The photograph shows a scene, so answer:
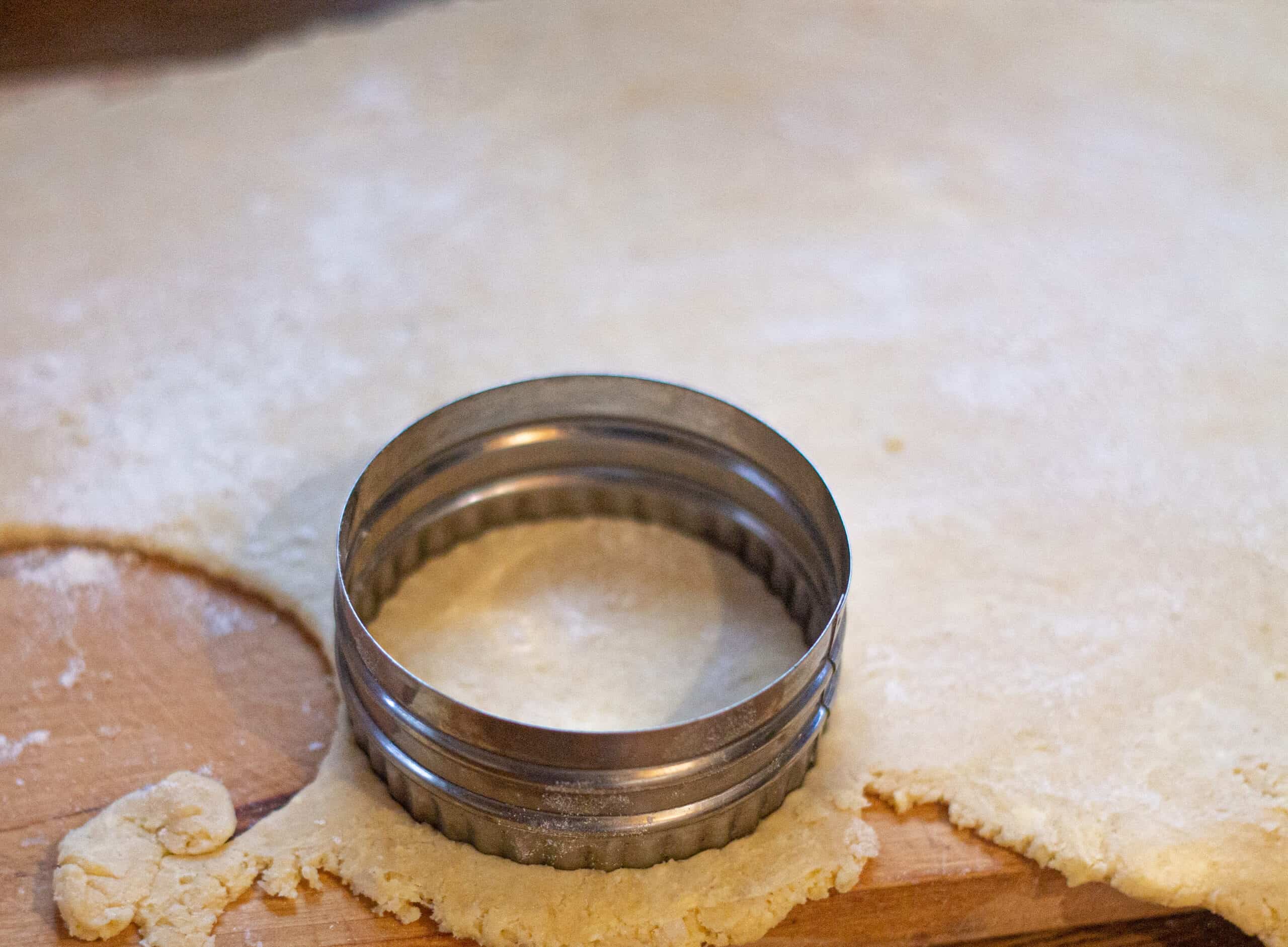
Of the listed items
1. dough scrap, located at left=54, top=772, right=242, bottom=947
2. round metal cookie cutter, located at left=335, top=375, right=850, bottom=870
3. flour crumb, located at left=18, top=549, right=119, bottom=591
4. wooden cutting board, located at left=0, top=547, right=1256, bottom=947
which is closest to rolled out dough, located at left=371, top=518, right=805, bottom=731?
round metal cookie cutter, located at left=335, top=375, right=850, bottom=870

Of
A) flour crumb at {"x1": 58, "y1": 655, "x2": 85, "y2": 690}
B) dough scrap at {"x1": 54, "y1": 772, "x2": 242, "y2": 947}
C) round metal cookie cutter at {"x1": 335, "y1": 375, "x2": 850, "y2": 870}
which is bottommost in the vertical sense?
flour crumb at {"x1": 58, "y1": 655, "x2": 85, "y2": 690}

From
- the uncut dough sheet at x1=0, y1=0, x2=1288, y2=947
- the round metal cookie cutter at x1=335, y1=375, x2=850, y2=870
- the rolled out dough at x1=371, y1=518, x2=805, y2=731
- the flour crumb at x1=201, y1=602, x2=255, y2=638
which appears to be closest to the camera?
the round metal cookie cutter at x1=335, y1=375, x2=850, y2=870

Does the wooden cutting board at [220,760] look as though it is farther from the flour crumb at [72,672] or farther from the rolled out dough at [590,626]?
the rolled out dough at [590,626]

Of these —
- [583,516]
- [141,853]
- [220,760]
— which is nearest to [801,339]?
[583,516]

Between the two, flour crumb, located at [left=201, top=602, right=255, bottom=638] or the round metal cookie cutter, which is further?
flour crumb, located at [left=201, top=602, right=255, bottom=638]

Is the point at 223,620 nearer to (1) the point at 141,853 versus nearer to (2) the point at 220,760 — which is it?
(2) the point at 220,760

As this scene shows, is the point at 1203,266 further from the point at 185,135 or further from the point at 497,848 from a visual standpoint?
the point at 185,135

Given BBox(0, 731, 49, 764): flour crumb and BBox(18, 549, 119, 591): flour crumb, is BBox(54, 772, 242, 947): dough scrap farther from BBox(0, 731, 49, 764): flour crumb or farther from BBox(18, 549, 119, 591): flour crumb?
BBox(18, 549, 119, 591): flour crumb

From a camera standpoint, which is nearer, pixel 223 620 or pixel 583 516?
pixel 223 620
